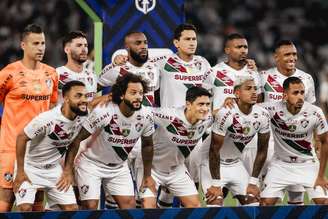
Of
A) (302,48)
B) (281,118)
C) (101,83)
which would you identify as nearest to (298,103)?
(281,118)

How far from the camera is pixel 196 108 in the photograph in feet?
32.4

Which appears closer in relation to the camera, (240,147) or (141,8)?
(240,147)

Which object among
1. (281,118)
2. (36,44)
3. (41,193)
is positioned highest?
(36,44)

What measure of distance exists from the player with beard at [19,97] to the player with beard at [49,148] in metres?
0.20

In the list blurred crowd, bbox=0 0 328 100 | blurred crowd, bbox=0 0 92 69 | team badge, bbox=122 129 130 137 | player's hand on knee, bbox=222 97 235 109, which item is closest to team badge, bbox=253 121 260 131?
player's hand on knee, bbox=222 97 235 109

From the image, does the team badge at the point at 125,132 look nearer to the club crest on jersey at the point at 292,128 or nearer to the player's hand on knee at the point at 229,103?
the player's hand on knee at the point at 229,103

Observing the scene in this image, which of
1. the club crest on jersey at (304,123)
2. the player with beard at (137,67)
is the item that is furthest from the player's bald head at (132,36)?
the club crest on jersey at (304,123)

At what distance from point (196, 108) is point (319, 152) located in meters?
1.95

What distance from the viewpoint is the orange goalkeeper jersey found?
9.67 meters

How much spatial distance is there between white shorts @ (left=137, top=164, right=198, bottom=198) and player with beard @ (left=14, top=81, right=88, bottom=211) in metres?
0.93

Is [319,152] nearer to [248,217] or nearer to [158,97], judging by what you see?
[158,97]

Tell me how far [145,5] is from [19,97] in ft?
7.34

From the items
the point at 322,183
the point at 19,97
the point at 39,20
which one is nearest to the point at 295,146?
the point at 322,183

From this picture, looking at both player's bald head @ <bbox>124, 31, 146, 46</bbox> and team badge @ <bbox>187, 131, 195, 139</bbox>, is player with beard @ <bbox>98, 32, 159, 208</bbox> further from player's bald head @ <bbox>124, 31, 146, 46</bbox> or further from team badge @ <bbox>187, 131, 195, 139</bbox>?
team badge @ <bbox>187, 131, 195, 139</bbox>
